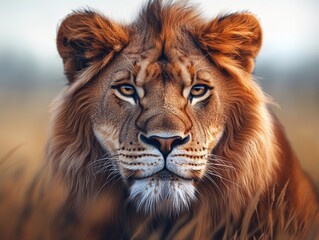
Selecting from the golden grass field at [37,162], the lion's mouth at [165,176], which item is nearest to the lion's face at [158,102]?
the lion's mouth at [165,176]

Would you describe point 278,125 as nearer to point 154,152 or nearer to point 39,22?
point 154,152

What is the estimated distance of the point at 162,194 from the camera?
246cm

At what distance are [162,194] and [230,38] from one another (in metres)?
A: 0.60

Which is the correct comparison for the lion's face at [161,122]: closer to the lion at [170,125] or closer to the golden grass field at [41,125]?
the lion at [170,125]

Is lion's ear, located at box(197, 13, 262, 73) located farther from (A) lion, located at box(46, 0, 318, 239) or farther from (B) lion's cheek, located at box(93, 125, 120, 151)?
(B) lion's cheek, located at box(93, 125, 120, 151)

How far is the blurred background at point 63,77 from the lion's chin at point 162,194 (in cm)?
37

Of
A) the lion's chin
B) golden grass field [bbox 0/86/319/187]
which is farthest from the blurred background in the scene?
the lion's chin

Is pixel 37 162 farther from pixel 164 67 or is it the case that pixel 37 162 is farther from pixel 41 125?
pixel 164 67

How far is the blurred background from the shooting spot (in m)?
2.50

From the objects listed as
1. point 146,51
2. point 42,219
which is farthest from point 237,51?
point 42,219

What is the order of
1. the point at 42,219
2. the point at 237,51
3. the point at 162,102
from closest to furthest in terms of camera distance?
1. the point at 42,219
2. the point at 162,102
3. the point at 237,51

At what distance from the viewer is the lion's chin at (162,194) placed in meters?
2.43

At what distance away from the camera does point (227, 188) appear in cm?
264

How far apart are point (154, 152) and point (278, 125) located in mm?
562
